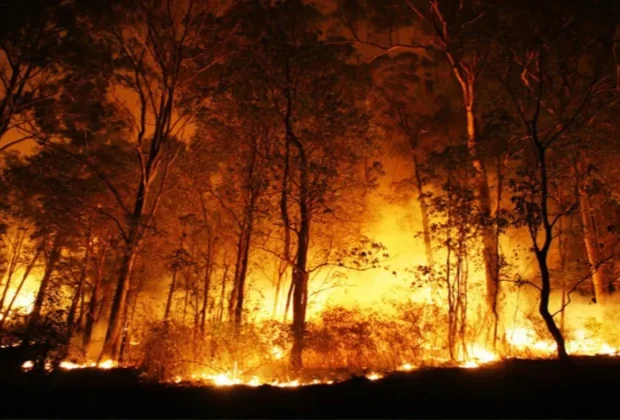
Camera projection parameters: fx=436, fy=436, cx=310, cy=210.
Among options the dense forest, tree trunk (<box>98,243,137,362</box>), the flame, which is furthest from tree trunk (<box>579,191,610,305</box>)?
tree trunk (<box>98,243,137,362</box>)

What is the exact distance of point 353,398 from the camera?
6039mm

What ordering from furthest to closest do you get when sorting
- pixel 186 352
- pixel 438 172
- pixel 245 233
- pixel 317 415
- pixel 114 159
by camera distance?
pixel 114 159, pixel 245 233, pixel 438 172, pixel 186 352, pixel 317 415

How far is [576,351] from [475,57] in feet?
25.8

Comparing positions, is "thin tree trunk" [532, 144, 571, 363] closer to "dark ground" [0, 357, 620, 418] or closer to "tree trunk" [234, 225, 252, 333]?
"dark ground" [0, 357, 620, 418]

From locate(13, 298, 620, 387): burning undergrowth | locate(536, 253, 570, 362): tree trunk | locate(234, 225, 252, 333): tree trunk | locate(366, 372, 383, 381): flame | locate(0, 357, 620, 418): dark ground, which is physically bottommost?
locate(0, 357, 620, 418): dark ground

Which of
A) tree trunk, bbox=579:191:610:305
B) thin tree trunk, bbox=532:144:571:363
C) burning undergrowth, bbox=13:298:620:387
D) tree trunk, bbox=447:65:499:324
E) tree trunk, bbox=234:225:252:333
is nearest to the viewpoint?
thin tree trunk, bbox=532:144:571:363

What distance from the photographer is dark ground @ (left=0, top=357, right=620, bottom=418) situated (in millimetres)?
5496

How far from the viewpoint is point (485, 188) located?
10.7 meters

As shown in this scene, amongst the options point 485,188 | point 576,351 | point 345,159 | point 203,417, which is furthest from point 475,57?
point 203,417

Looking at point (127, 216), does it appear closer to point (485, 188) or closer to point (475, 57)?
point (485, 188)

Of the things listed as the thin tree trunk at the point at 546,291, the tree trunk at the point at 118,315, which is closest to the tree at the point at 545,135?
the thin tree trunk at the point at 546,291

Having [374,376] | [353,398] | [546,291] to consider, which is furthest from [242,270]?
[546,291]

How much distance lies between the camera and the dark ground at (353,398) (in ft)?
18.0

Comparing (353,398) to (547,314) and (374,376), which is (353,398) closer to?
(374,376)
